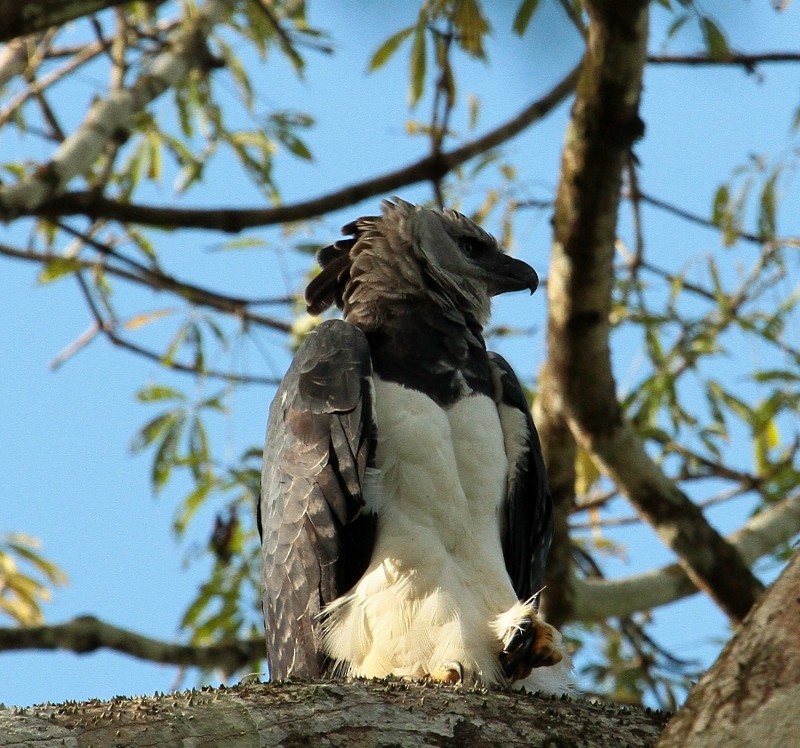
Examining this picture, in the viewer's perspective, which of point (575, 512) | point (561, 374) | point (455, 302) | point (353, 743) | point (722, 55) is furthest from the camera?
point (575, 512)

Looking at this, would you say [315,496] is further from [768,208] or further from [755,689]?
[768,208]

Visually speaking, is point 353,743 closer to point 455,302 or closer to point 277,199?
point 455,302

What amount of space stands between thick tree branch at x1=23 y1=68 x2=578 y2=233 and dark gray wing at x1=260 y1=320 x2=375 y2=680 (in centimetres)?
257

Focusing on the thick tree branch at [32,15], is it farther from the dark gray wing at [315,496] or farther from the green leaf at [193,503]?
the green leaf at [193,503]

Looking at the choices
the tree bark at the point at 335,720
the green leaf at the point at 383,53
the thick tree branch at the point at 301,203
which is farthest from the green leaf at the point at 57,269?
the tree bark at the point at 335,720

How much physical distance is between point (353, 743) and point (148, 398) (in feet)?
17.4

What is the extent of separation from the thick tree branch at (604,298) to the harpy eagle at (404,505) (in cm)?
82

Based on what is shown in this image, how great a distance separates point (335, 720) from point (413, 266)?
2.59 meters

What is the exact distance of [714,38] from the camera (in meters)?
4.80

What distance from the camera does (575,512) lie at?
7340mm

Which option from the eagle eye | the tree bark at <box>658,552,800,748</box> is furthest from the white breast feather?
the tree bark at <box>658,552,800,748</box>

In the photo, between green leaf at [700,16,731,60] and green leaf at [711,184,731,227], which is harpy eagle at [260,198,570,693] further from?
green leaf at [711,184,731,227]

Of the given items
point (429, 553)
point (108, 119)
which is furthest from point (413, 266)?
point (108, 119)

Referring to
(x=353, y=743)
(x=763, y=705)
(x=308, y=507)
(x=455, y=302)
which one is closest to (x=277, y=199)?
(x=455, y=302)
